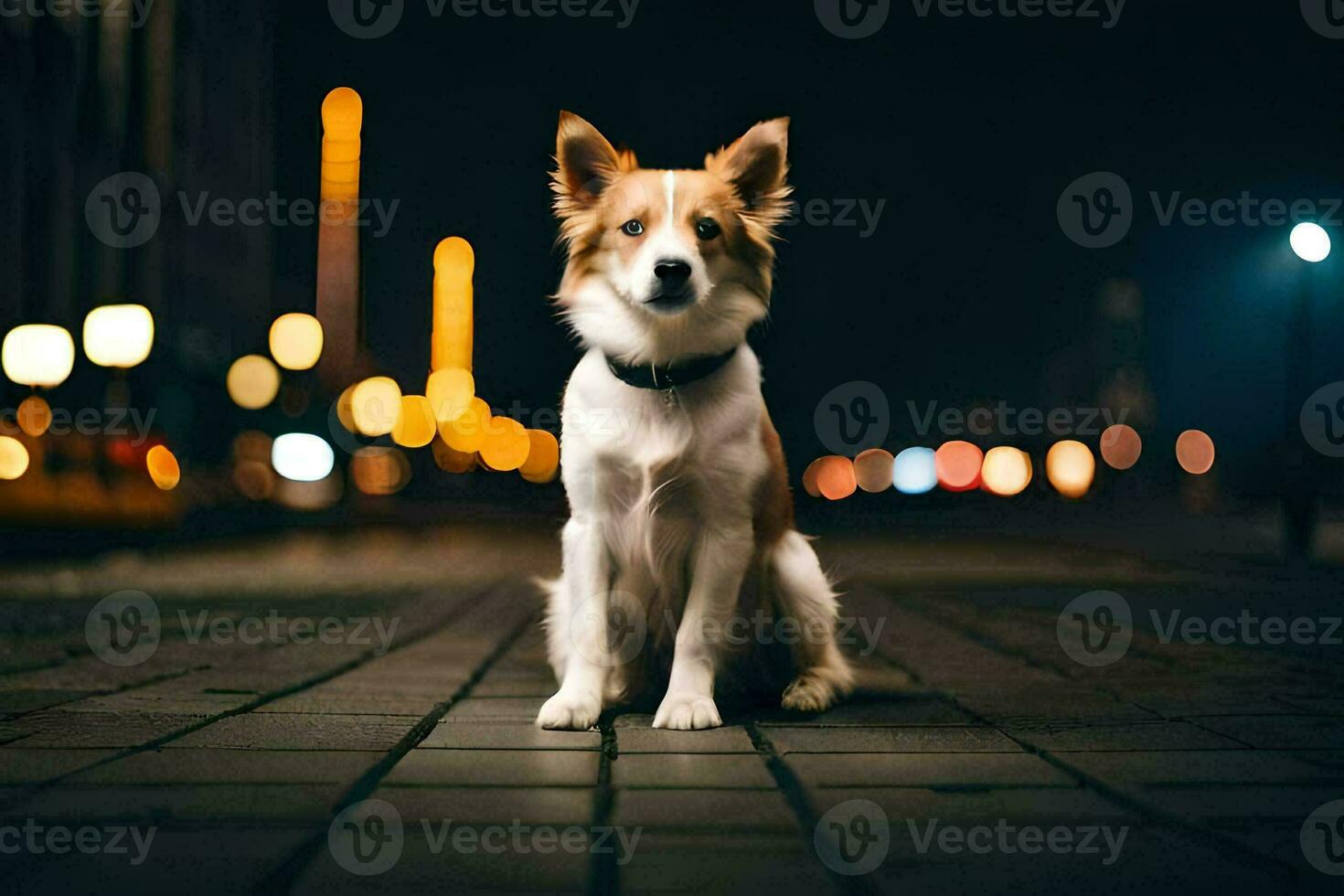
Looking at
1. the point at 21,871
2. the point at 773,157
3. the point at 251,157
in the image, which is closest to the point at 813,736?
the point at 773,157

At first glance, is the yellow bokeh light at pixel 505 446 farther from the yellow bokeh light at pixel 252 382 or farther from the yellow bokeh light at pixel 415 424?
the yellow bokeh light at pixel 252 382

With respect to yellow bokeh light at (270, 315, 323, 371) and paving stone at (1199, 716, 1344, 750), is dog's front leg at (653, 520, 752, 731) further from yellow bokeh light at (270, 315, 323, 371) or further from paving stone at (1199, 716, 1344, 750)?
yellow bokeh light at (270, 315, 323, 371)

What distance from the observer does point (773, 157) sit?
4.68 meters

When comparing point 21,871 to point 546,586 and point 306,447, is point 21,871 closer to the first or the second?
point 546,586

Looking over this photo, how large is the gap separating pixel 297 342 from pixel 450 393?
143 feet

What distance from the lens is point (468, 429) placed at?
91.2m

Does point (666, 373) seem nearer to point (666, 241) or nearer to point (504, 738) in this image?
point (666, 241)

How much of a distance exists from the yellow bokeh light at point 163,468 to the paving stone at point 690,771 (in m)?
17.4

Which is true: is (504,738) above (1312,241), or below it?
below

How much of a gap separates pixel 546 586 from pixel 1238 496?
35084 millimetres

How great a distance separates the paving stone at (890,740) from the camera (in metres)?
3.94

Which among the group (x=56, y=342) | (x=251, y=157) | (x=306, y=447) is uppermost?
(x=251, y=157)

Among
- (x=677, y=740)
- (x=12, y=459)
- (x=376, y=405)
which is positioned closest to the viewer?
(x=677, y=740)

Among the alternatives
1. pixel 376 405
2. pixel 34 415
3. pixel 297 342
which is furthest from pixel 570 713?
pixel 376 405
